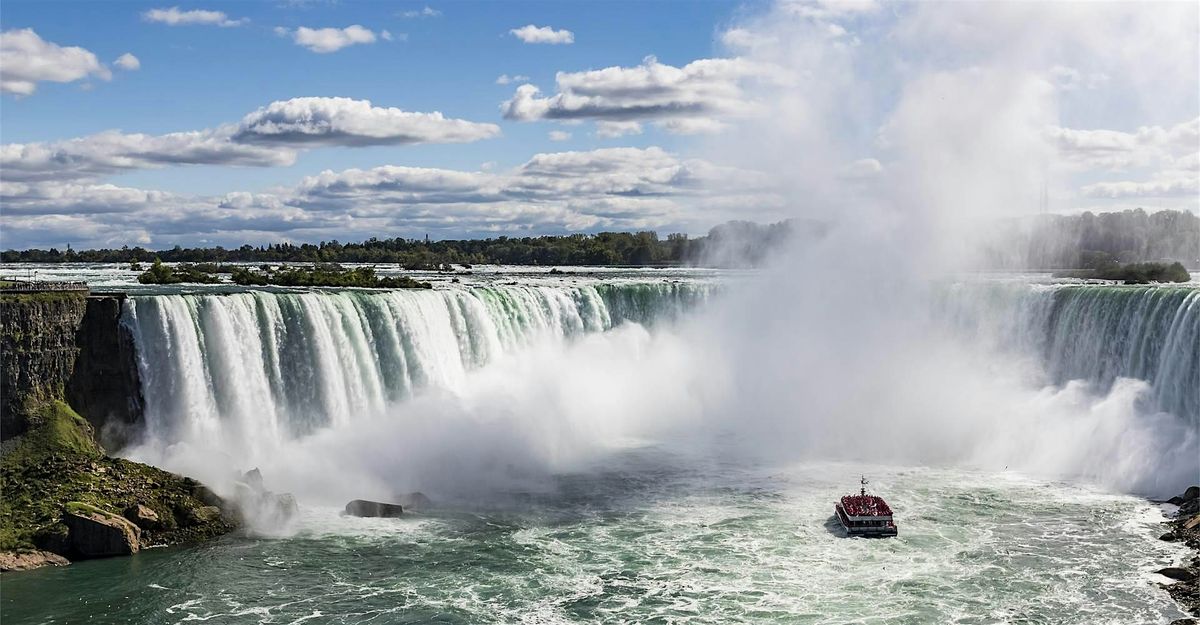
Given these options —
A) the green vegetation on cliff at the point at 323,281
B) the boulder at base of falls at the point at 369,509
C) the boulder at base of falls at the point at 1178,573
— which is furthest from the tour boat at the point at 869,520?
the green vegetation on cliff at the point at 323,281

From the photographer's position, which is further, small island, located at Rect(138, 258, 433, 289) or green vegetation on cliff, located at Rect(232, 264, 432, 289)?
green vegetation on cliff, located at Rect(232, 264, 432, 289)

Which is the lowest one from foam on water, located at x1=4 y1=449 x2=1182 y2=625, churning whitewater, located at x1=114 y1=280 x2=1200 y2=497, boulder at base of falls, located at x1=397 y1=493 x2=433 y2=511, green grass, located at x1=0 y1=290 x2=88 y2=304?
foam on water, located at x1=4 y1=449 x2=1182 y2=625

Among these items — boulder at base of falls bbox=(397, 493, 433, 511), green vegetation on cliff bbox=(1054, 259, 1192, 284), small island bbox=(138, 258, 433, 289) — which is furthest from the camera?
small island bbox=(138, 258, 433, 289)

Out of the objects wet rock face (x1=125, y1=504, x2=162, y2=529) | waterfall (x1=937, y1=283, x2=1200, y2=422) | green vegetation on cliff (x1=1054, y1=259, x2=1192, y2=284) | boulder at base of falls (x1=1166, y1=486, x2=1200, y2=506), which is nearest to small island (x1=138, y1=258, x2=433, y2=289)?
waterfall (x1=937, y1=283, x2=1200, y2=422)

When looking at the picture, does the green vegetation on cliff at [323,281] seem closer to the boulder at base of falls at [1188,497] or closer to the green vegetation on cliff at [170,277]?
the green vegetation on cliff at [170,277]

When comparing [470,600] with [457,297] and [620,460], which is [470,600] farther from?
[457,297]

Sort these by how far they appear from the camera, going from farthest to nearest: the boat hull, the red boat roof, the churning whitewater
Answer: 1. the churning whitewater
2. the red boat roof
3. the boat hull

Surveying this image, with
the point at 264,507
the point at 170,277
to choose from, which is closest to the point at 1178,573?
the point at 264,507

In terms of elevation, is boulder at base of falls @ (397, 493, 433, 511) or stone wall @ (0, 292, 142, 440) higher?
stone wall @ (0, 292, 142, 440)

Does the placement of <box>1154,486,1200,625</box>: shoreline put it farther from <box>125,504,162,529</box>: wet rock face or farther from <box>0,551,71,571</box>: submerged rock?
<box>0,551,71,571</box>: submerged rock
